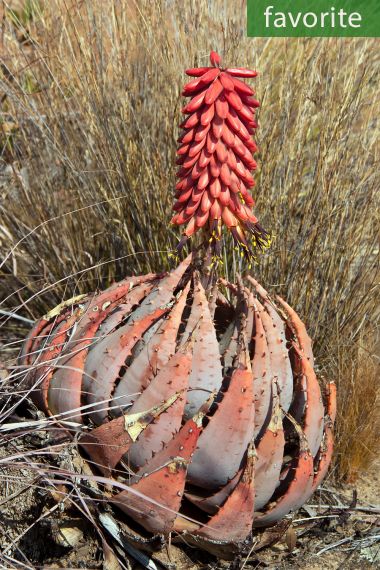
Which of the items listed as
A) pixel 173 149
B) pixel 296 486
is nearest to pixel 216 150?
pixel 296 486

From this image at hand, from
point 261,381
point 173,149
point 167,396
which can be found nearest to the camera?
point 167,396

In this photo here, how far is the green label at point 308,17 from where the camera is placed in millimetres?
3109

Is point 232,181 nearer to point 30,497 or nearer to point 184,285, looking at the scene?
point 184,285

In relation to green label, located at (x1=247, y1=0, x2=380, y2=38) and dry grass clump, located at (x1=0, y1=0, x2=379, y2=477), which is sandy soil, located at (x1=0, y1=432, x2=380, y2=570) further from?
green label, located at (x1=247, y1=0, x2=380, y2=38)

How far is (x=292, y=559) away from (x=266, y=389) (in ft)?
1.89

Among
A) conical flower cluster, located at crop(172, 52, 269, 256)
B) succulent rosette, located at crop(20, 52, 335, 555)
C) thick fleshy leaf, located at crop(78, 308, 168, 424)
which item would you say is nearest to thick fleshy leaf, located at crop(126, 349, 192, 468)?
succulent rosette, located at crop(20, 52, 335, 555)

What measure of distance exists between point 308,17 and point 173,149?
81cm

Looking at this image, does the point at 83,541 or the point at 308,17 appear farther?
the point at 308,17

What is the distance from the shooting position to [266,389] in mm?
2006

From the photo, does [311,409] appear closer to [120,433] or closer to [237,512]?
[237,512]

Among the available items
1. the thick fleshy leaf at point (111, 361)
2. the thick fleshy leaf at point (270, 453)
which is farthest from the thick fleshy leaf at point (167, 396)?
the thick fleshy leaf at point (270, 453)

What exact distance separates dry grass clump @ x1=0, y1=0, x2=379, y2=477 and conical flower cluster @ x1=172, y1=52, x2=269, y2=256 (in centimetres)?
78

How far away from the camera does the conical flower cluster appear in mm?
1919

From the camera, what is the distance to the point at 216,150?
194 cm
